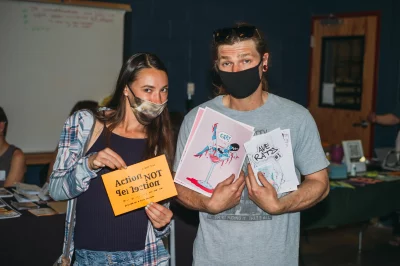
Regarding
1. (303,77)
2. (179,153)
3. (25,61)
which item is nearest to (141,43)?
(25,61)

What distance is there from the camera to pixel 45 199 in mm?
3289

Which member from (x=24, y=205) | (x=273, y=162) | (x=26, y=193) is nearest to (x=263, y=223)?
(x=273, y=162)

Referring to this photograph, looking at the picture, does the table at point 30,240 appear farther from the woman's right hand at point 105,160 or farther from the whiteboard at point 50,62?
the whiteboard at point 50,62

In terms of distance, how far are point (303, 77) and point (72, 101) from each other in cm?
356

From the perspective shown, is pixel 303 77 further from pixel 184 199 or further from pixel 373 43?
pixel 184 199

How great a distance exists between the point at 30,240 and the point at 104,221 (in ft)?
3.37

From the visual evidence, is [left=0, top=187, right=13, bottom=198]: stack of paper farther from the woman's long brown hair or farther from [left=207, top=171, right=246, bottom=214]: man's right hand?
[left=207, top=171, right=246, bottom=214]: man's right hand

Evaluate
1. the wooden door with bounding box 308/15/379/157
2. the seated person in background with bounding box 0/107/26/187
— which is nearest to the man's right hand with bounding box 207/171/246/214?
the seated person in background with bounding box 0/107/26/187

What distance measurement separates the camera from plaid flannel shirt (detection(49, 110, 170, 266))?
180 cm

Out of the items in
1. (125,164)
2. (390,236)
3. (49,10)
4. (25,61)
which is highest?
(49,10)

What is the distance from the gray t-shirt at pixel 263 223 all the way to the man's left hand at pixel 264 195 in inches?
2.8

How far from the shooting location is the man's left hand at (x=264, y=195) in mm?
1762

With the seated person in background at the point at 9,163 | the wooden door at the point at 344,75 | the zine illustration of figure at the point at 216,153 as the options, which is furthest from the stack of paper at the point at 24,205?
the wooden door at the point at 344,75

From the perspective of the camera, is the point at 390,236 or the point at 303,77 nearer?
the point at 390,236
